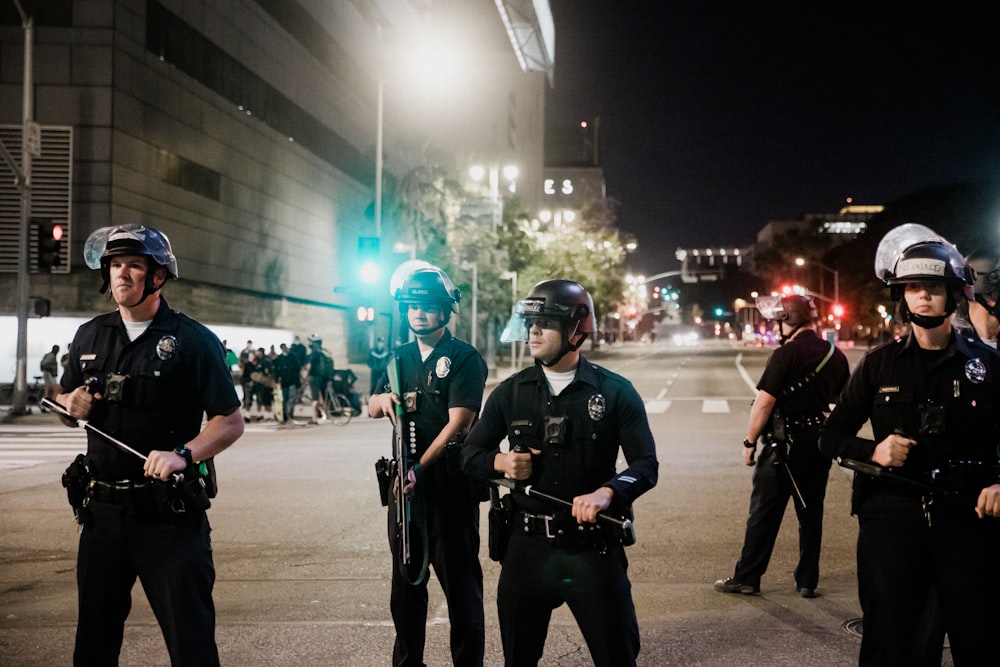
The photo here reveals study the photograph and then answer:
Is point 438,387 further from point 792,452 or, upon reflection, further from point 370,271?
point 370,271

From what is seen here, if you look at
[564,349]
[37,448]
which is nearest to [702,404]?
[37,448]

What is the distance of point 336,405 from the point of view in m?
22.3

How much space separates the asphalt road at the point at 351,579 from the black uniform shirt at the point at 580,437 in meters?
1.67

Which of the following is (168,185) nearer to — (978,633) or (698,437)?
(698,437)

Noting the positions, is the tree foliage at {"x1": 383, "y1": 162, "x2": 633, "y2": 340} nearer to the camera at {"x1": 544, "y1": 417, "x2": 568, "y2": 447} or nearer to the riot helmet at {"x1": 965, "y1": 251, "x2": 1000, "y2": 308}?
the riot helmet at {"x1": 965, "y1": 251, "x2": 1000, "y2": 308}

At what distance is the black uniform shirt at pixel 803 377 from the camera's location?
6.47 m

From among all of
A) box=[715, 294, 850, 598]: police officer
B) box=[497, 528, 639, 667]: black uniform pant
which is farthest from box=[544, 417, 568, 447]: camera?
box=[715, 294, 850, 598]: police officer

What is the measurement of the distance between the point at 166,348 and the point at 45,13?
26821mm

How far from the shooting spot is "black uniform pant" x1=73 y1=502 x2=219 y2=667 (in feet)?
12.4

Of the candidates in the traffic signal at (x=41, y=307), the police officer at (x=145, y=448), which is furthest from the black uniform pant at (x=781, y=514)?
the traffic signal at (x=41, y=307)

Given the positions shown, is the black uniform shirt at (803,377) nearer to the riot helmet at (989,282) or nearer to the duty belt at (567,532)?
the riot helmet at (989,282)

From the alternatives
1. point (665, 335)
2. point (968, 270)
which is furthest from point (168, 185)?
point (665, 335)

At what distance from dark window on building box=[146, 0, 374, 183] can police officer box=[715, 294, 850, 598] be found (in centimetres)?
2659

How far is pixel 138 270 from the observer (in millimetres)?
4051
